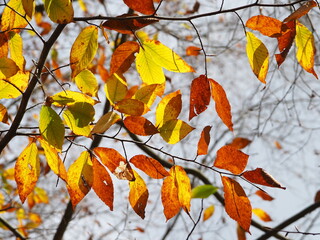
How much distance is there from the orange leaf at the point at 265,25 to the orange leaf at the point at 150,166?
0.33 m

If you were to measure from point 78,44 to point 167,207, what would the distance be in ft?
1.21

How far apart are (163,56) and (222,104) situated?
15 cm

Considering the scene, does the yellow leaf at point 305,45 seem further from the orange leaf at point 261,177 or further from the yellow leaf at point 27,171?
the yellow leaf at point 27,171

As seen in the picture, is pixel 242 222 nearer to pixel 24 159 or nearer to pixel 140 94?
pixel 140 94

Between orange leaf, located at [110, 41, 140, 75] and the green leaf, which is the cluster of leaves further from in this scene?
the green leaf

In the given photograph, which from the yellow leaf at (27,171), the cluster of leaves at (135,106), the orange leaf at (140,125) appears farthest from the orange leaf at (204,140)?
the yellow leaf at (27,171)

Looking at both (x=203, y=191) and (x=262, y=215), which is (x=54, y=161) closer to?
(x=203, y=191)

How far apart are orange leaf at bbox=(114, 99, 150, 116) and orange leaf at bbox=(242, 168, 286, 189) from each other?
242 millimetres

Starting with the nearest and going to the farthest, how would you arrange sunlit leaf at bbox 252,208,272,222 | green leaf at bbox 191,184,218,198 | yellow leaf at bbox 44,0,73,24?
yellow leaf at bbox 44,0,73,24 < green leaf at bbox 191,184,218,198 < sunlit leaf at bbox 252,208,272,222

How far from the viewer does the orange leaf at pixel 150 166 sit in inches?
30.9

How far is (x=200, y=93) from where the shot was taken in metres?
0.80

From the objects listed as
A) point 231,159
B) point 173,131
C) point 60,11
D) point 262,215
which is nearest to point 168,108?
point 173,131

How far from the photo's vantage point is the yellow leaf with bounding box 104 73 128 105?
2.56ft

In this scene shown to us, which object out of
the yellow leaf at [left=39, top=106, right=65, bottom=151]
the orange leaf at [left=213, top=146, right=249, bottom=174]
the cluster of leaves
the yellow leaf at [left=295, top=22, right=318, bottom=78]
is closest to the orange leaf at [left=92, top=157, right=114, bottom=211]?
the cluster of leaves
